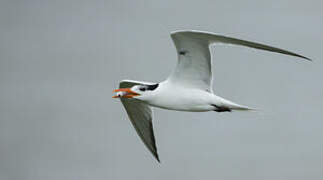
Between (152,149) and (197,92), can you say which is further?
(152,149)

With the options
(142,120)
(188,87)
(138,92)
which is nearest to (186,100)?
(188,87)

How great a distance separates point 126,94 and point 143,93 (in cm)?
28

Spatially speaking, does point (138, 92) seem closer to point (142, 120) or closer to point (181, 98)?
point (181, 98)

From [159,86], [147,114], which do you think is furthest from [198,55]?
[147,114]

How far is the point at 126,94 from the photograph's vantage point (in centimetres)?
844

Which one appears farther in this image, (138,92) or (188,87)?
(138,92)

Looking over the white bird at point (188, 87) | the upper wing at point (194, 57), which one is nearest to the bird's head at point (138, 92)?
the white bird at point (188, 87)

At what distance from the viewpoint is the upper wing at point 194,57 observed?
742 cm

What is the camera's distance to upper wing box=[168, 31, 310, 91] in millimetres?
7420

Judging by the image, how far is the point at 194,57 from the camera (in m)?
7.87

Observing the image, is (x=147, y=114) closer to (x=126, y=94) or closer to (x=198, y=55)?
(x=126, y=94)

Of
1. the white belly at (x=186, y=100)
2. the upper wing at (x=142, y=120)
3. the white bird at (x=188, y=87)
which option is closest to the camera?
the white bird at (x=188, y=87)

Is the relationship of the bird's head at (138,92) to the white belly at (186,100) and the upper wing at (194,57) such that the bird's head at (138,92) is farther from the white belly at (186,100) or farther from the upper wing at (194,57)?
the upper wing at (194,57)

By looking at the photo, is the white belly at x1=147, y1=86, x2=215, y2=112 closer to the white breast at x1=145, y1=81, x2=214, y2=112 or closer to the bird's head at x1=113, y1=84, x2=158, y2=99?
the white breast at x1=145, y1=81, x2=214, y2=112
